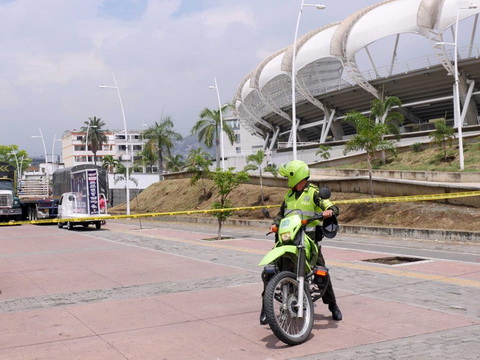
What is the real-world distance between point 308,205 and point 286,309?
1182mm

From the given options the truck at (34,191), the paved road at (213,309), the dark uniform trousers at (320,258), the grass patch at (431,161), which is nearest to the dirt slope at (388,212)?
the paved road at (213,309)

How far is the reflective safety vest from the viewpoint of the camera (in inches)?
254

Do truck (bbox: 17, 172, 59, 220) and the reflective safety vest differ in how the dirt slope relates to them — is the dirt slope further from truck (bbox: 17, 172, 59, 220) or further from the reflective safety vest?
the reflective safety vest

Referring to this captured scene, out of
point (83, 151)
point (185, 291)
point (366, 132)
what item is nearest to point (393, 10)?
point (366, 132)

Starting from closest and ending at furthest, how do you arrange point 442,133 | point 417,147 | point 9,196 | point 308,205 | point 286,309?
1. point 286,309
2. point 308,205
3. point 442,133
4. point 9,196
5. point 417,147

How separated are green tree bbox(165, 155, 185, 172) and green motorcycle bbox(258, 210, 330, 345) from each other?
7019 centimetres

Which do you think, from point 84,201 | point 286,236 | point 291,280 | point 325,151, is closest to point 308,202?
point 286,236

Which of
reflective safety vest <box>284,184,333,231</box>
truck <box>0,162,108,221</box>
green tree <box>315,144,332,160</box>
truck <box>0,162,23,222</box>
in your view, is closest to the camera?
reflective safety vest <box>284,184,333,231</box>

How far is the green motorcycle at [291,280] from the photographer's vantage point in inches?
227

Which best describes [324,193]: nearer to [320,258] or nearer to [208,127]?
[320,258]

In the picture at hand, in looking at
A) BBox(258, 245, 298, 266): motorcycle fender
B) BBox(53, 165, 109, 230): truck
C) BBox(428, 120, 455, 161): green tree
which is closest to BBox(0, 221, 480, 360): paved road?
BBox(258, 245, 298, 266): motorcycle fender

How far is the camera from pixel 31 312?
26.0 ft

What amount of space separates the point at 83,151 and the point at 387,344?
444 feet

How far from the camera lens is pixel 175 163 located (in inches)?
3036
